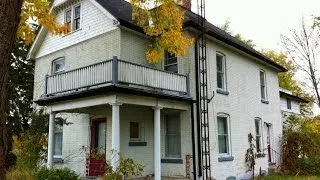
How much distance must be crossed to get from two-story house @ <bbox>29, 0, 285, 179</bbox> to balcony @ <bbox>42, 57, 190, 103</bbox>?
0.04 m

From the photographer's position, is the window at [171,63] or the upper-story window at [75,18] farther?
the upper-story window at [75,18]

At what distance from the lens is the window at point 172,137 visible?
1516cm

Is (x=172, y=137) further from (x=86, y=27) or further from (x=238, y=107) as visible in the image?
(x=86, y=27)

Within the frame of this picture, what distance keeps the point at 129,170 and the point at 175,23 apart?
570cm

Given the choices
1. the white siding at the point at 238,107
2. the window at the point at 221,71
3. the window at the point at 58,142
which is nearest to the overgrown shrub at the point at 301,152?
the white siding at the point at 238,107

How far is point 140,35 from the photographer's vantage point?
15875mm

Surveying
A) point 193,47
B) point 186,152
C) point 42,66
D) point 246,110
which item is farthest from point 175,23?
point 42,66

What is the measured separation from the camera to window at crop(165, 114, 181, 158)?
15.2 metres

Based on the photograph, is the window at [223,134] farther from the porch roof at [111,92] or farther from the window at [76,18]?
the window at [76,18]

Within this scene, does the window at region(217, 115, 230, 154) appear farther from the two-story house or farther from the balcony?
the balcony

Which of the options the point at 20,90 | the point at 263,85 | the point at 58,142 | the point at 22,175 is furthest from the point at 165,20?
the point at 20,90

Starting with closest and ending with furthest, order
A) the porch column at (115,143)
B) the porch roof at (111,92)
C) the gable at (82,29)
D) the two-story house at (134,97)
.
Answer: the porch column at (115,143) < the porch roof at (111,92) < the two-story house at (134,97) < the gable at (82,29)

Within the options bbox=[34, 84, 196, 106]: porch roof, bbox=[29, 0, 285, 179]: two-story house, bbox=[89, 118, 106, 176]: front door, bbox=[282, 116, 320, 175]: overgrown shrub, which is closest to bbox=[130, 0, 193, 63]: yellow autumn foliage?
bbox=[29, 0, 285, 179]: two-story house

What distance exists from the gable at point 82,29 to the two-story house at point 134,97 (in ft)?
0.17
